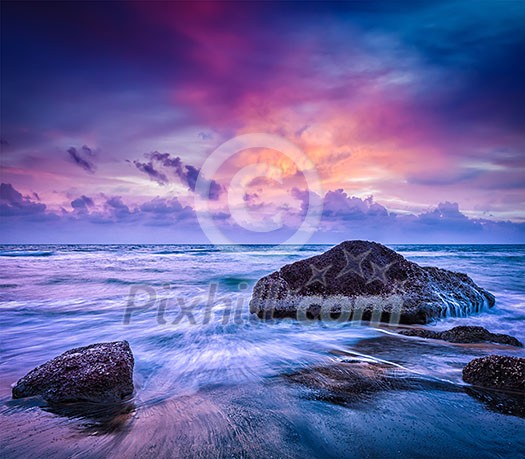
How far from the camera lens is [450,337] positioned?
211 inches

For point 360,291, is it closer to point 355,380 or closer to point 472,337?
point 472,337

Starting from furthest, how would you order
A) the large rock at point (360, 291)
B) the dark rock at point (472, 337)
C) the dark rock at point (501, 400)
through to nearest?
the large rock at point (360, 291) < the dark rock at point (472, 337) < the dark rock at point (501, 400)

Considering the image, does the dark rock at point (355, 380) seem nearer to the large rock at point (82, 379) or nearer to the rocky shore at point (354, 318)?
the rocky shore at point (354, 318)

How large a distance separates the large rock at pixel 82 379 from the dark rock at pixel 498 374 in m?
3.67

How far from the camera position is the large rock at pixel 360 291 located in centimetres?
688

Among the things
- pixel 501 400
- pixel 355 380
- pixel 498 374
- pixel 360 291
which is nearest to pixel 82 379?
pixel 355 380

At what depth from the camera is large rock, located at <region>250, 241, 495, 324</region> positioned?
271 inches

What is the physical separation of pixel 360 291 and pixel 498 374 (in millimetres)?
3662

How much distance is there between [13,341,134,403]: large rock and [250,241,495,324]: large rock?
3.87 meters

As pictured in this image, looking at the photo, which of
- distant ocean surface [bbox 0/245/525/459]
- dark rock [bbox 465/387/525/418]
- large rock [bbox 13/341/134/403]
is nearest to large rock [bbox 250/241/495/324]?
distant ocean surface [bbox 0/245/525/459]

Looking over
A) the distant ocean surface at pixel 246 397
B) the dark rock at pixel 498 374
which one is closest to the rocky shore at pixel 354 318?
the dark rock at pixel 498 374

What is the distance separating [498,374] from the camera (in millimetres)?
3461

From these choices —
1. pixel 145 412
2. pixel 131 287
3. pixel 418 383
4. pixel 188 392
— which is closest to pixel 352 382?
pixel 418 383

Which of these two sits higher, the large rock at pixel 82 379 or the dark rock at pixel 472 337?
the dark rock at pixel 472 337
